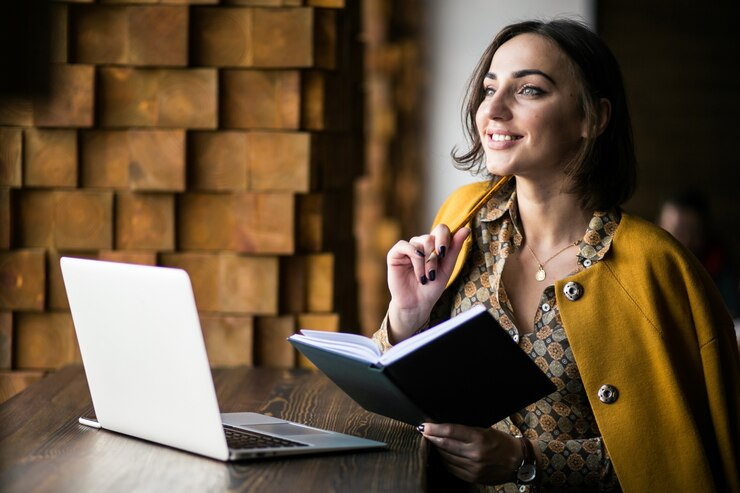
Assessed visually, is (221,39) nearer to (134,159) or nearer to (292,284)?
(134,159)

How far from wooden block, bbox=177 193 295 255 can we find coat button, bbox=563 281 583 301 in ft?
2.62

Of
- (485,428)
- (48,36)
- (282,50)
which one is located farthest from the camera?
(282,50)

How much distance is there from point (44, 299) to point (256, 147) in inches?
25.7

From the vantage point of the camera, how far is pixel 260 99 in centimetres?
230

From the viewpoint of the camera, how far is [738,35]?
6953 mm

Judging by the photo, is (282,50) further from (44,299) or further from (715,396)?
(715,396)

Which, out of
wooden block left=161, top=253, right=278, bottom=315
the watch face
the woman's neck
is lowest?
the watch face

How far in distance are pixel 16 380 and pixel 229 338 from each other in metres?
0.54

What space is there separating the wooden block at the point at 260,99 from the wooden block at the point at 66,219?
0.38m

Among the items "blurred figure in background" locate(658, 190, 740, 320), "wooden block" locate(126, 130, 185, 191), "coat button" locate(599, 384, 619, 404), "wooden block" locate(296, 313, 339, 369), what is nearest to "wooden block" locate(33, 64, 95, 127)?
"wooden block" locate(126, 130, 185, 191)

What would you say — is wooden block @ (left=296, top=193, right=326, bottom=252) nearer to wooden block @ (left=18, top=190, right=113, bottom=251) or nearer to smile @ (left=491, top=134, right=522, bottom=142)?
wooden block @ (left=18, top=190, right=113, bottom=251)

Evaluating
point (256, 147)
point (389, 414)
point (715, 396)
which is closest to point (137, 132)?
point (256, 147)

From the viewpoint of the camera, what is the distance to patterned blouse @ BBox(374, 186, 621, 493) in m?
1.71

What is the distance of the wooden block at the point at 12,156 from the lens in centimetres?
228
